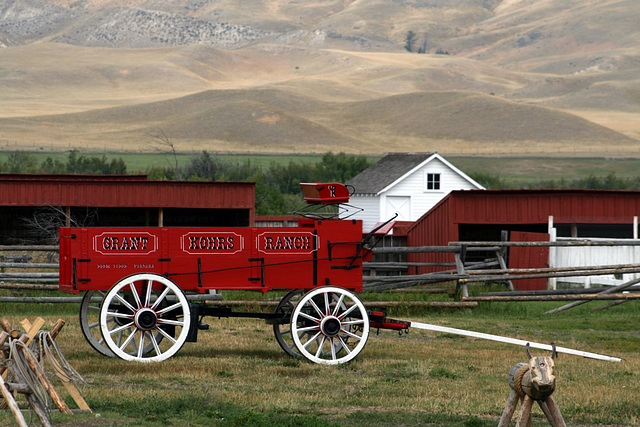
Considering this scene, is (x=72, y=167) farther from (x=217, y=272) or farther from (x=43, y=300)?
(x=217, y=272)

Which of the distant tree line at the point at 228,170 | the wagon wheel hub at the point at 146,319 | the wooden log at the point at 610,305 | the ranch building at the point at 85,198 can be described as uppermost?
the distant tree line at the point at 228,170

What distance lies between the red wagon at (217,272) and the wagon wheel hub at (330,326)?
0.01 meters

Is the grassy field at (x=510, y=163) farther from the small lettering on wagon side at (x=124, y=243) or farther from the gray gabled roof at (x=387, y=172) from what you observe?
the small lettering on wagon side at (x=124, y=243)

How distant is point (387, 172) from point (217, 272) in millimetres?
39977

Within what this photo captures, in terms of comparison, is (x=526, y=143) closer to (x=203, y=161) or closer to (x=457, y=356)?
(x=203, y=161)

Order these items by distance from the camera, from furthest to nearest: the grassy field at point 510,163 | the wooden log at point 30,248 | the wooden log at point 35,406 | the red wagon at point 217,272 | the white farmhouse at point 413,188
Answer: the grassy field at point 510,163, the white farmhouse at point 413,188, the wooden log at point 30,248, the red wagon at point 217,272, the wooden log at point 35,406

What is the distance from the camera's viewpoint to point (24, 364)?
791cm

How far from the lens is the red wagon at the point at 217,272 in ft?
39.7

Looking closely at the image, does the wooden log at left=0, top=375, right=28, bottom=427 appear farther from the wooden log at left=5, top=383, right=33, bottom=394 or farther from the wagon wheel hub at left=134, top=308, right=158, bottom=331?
the wagon wheel hub at left=134, top=308, right=158, bottom=331

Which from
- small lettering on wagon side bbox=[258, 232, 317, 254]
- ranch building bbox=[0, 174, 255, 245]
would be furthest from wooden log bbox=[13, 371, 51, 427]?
ranch building bbox=[0, 174, 255, 245]

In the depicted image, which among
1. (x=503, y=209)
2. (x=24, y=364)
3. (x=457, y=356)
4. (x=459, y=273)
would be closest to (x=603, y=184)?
(x=503, y=209)

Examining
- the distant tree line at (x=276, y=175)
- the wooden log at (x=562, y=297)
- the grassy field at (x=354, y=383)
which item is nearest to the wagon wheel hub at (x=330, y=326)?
the grassy field at (x=354, y=383)

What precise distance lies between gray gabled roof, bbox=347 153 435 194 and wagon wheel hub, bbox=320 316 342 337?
37.4 m

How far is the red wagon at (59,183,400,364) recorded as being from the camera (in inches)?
476
